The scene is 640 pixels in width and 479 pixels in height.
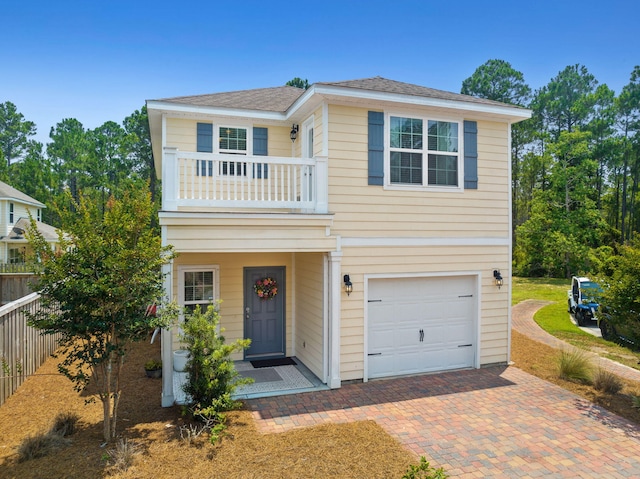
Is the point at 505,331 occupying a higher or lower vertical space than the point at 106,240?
lower

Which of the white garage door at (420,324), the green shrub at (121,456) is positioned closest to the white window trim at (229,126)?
the white garage door at (420,324)

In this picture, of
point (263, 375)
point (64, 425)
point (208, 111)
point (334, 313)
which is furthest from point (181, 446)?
point (208, 111)

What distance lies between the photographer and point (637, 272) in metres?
7.43

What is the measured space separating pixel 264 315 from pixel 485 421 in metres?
5.52

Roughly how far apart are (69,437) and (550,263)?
30.8 meters

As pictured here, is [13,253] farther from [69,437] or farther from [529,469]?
[529,469]

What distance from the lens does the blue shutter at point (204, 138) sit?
10000mm

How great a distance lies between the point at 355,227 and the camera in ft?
27.8

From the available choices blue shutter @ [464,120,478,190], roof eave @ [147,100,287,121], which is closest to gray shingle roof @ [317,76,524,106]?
blue shutter @ [464,120,478,190]

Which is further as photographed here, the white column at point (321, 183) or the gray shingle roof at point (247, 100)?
the gray shingle roof at point (247, 100)

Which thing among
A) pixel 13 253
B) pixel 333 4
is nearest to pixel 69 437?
pixel 333 4

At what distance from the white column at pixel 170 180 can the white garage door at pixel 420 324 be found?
4.15 m

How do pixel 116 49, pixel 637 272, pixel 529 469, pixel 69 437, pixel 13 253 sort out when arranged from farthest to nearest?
pixel 13 253 → pixel 116 49 → pixel 637 272 → pixel 69 437 → pixel 529 469

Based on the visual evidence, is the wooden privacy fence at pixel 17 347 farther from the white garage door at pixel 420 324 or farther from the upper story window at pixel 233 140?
the white garage door at pixel 420 324
